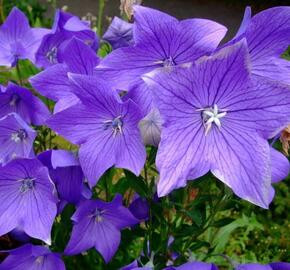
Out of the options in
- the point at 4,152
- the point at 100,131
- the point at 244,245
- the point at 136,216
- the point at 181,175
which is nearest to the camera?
the point at 181,175

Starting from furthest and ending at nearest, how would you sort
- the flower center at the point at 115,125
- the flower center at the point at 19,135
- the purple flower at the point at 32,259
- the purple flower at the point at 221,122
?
1. the purple flower at the point at 32,259
2. the flower center at the point at 19,135
3. the flower center at the point at 115,125
4. the purple flower at the point at 221,122

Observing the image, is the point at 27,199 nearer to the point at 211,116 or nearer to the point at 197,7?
the point at 211,116

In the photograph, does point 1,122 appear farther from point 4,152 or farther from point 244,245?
point 244,245

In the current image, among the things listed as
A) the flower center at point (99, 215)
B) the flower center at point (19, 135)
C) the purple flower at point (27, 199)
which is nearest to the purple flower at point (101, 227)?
the flower center at point (99, 215)

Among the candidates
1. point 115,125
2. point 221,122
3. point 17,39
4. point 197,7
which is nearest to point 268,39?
point 221,122

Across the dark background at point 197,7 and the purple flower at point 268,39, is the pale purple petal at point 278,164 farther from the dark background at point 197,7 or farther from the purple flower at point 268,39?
the dark background at point 197,7

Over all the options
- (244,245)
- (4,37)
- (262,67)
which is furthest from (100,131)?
(244,245)

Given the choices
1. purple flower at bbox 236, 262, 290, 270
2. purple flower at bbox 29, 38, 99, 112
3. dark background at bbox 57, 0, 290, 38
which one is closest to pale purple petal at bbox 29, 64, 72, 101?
purple flower at bbox 29, 38, 99, 112
